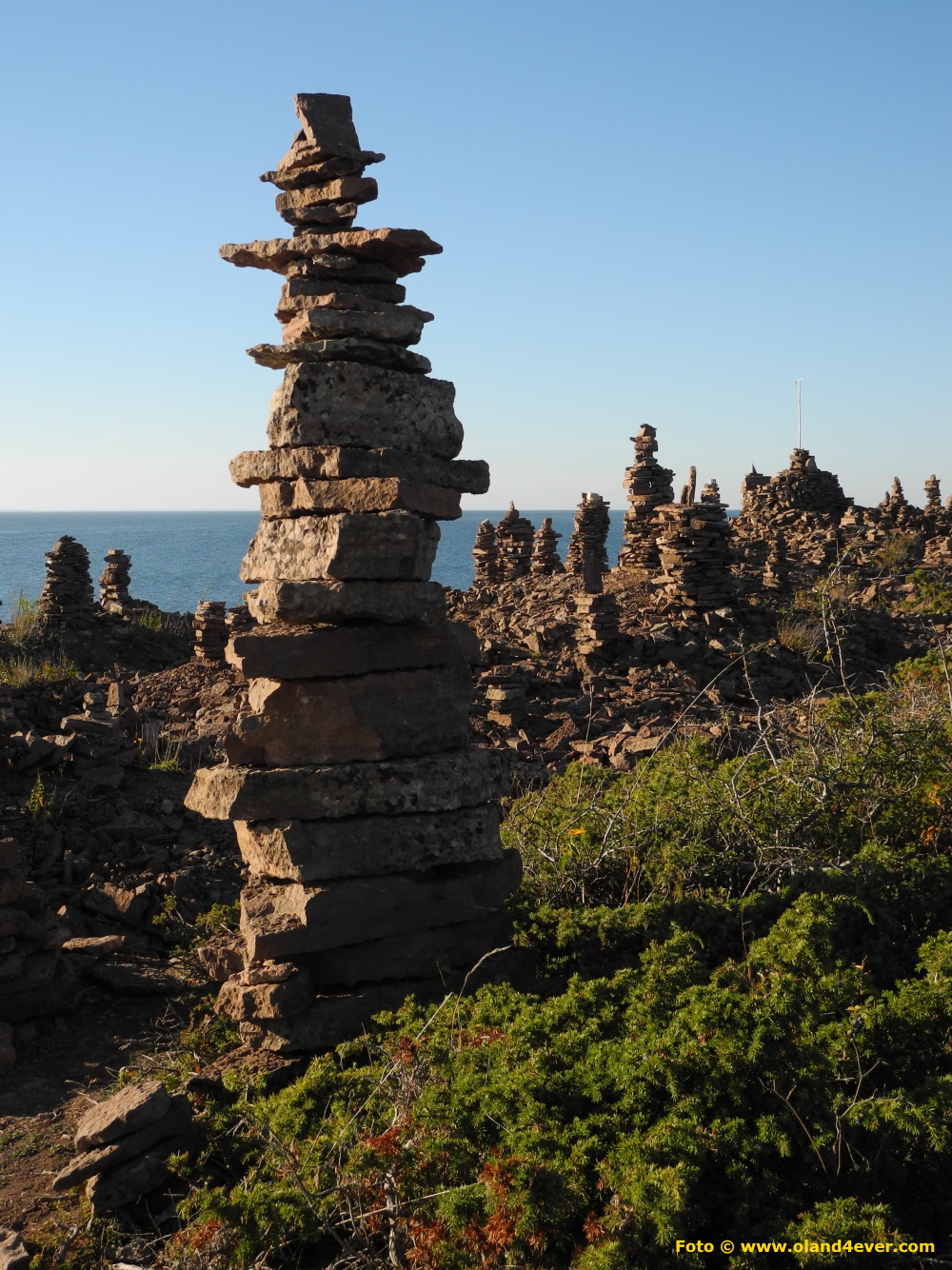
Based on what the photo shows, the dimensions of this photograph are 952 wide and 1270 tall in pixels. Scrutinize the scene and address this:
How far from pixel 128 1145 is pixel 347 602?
130 inches

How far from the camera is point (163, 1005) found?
25.6 feet

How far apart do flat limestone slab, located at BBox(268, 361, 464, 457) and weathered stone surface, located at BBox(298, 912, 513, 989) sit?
303 centimetres

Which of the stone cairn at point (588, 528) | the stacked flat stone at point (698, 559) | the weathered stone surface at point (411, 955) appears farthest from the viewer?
the stone cairn at point (588, 528)

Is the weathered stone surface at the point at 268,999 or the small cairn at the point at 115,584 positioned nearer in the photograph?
the weathered stone surface at the point at 268,999

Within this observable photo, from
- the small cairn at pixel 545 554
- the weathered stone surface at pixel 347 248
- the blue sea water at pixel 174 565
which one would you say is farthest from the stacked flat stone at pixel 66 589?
the weathered stone surface at pixel 347 248

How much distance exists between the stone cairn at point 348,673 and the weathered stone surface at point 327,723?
0.01m

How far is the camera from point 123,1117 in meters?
5.38

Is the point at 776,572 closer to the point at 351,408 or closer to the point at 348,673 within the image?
the point at 351,408

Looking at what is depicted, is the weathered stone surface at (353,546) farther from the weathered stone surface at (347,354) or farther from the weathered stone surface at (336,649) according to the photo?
the weathered stone surface at (347,354)

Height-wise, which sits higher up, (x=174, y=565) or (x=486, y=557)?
(x=174, y=565)

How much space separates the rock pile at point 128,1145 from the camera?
5270mm

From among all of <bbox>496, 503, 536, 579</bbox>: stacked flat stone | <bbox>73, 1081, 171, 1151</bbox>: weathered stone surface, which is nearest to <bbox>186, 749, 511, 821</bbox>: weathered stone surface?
<bbox>73, 1081, 171, 1151</bbox>: weathered stone surface

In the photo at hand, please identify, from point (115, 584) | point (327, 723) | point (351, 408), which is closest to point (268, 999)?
point (327, 723)

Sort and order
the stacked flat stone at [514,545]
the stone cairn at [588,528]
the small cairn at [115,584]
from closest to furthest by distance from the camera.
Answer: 1. the stone cairn at [588,528]
2. the small cairn at [115,584]
3. the stacked flat stone at [514,545]
